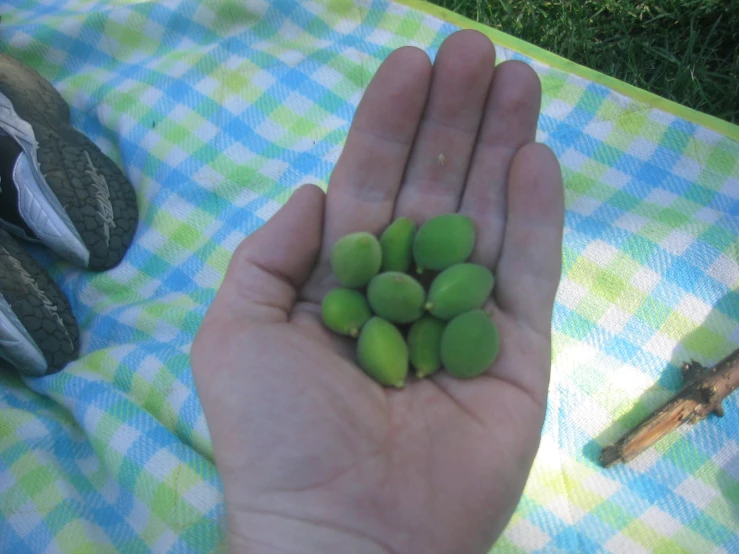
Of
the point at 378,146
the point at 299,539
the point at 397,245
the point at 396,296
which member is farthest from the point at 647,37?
the point at 299,539

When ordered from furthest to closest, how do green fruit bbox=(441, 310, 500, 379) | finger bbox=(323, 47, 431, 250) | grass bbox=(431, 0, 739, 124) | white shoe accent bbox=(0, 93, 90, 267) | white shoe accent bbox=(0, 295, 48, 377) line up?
1. grass bbox=(431, 0, 739, 124)
2. white shoe accent bbox=(0, 93, 90, 267)
3. white shoe accent bbox=(0, 295, 48, 377)
4. finger bbox=(323, 47, 431, 250)
5. green fruit bbox=(441, 310, 500, 379)

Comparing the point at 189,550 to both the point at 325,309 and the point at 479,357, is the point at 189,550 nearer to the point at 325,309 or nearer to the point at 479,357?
the point at 325,309

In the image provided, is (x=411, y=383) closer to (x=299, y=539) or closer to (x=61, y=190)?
(x=299, y=539)

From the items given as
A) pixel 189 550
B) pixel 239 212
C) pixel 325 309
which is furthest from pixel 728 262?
pixel 189 550

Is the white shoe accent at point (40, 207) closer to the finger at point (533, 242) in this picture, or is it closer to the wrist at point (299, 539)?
the wrist at point (299, 539)

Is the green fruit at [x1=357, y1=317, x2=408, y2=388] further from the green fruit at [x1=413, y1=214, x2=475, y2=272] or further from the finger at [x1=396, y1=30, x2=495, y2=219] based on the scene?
the finger at [x1=396, y1=30, x2=495, y2=219]

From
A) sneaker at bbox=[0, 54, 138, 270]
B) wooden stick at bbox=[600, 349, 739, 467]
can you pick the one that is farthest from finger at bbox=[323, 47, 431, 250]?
sneaker at bbox=[0, 54, 138, 270]
